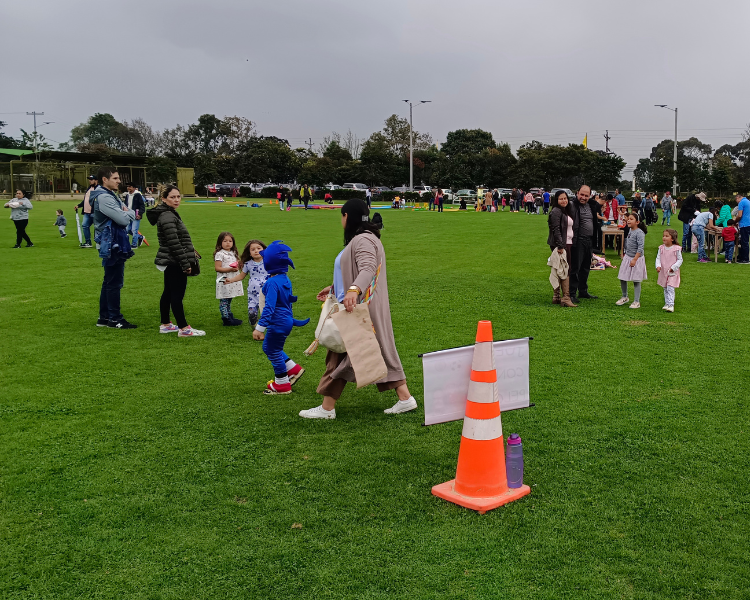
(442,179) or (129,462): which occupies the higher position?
(442,179)

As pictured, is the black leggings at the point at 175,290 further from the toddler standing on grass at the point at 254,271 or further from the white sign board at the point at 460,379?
the white sign board at the point at 460,379

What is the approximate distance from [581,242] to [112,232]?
295 inches

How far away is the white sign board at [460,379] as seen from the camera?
4.16 metres

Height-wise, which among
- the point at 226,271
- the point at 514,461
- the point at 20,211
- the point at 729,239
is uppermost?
the point at 20,211

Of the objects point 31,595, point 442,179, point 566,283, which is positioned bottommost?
point 31,595

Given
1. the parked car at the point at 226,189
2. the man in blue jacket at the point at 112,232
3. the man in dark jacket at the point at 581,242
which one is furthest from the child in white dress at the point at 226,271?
the parked car at the point at 226,189

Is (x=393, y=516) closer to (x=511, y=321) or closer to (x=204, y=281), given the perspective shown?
(x=511, y=321)

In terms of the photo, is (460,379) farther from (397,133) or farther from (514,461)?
(397,133)

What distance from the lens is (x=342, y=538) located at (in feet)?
12.4

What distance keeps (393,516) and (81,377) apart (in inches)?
173

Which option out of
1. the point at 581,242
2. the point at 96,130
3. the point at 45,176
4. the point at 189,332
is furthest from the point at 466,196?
the point at 96,130

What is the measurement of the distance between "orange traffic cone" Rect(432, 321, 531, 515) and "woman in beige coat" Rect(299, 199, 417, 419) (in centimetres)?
136

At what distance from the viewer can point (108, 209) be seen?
8938 mm

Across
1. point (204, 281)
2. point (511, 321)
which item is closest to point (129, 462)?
point (511, 321)
